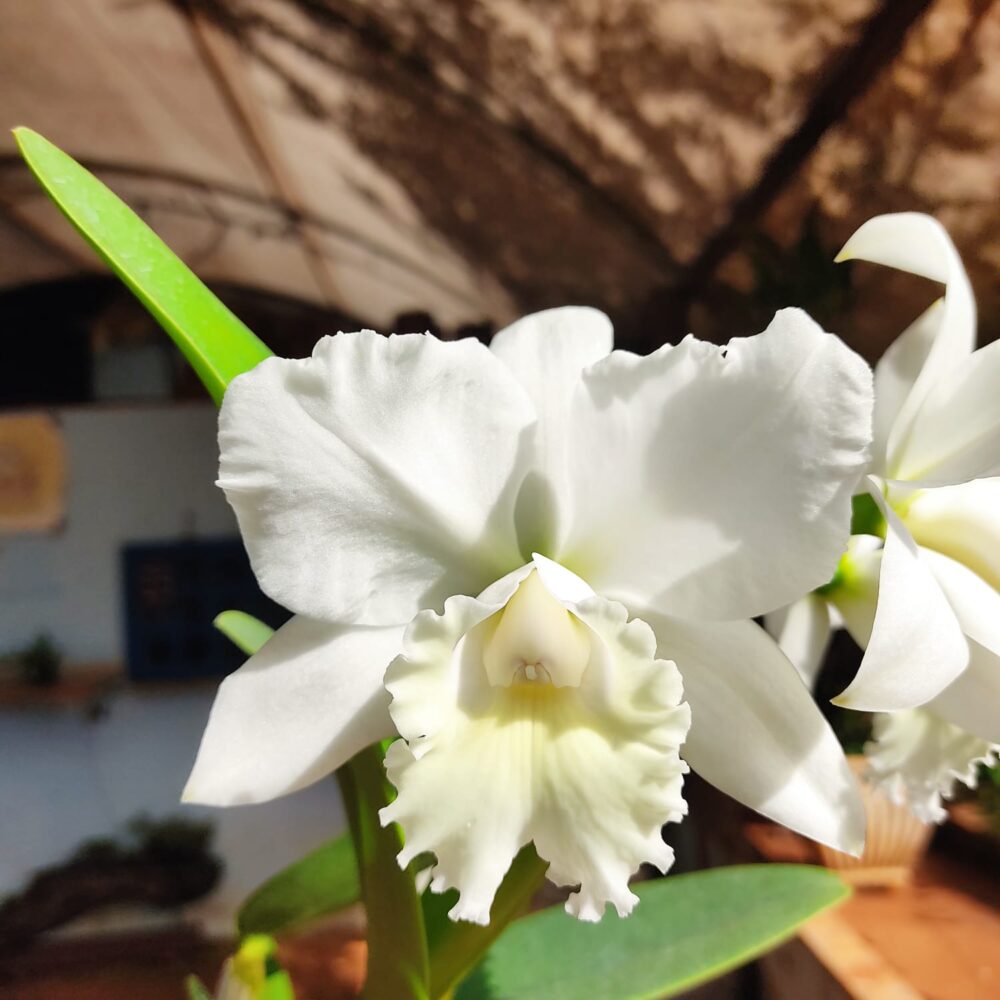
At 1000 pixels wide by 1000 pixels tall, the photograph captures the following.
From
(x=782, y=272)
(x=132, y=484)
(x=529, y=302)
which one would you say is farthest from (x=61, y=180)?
(x=132, y=484)

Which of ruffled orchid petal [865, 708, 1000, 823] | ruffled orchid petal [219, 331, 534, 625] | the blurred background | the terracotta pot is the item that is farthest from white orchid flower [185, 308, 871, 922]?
the terracotta pot

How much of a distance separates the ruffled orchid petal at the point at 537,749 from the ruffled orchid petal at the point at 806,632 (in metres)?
0.17

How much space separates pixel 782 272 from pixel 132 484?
1453 millimetres

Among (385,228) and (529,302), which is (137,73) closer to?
(385,228)

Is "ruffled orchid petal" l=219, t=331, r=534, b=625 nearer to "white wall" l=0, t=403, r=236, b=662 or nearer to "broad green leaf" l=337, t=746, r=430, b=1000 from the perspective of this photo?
"broad green leaf" l=337, t=746, r=430, b=1000

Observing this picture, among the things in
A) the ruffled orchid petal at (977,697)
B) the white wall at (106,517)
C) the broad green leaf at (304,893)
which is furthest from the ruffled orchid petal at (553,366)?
the white wall at (106,517)

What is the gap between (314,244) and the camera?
4.99ft

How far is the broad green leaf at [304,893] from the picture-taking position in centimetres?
52

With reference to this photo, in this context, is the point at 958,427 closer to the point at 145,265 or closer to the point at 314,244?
the point at 145,265

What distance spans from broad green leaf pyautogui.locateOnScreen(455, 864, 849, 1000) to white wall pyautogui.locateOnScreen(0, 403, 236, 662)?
1.26 m

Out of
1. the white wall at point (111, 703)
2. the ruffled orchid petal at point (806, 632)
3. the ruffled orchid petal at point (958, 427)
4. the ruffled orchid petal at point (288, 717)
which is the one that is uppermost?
the ruffled orchid petal at point (958, 427)

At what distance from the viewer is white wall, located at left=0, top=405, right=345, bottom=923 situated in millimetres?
1611

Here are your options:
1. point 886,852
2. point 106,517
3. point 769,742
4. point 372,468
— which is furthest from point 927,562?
point 106,517

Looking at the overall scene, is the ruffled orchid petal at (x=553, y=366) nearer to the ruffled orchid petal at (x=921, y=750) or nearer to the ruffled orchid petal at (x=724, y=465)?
the ruffled orchid petal at (x=724, y=465)
